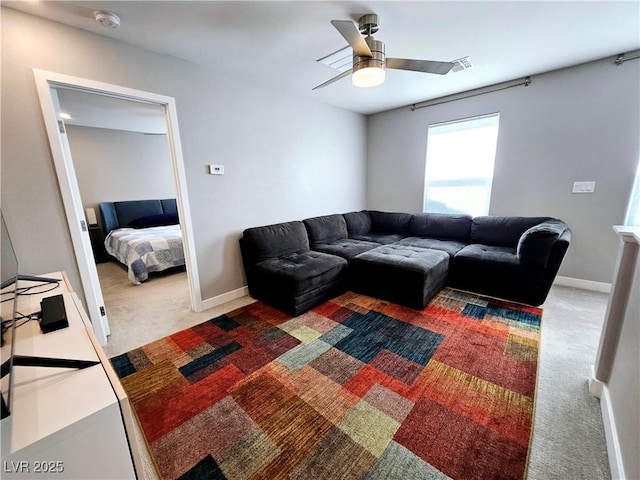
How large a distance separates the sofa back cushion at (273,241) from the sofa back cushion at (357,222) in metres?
1.04

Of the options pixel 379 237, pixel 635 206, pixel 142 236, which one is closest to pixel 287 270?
pixel 379 237

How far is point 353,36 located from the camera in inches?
64.4

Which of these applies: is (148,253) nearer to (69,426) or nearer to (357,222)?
(357,222)

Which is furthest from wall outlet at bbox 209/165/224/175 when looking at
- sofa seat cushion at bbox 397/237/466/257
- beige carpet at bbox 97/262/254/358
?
sofa seat cushion at bbox 397/237/466/257

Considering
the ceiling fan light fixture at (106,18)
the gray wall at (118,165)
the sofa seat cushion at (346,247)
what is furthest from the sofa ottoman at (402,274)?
the gray wall at (118,165)

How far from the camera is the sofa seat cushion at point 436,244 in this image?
3324mm

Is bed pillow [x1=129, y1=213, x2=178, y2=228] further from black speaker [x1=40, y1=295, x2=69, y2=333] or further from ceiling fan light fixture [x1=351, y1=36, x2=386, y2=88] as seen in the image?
ceiling fan light fixture [x1=351, y1=36, x2=386, y2=88]

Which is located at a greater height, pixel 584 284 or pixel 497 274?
pixel 497 274

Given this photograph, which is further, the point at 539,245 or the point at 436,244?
the point at 436,244

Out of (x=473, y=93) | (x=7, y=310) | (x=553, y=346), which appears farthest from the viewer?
(x=473, y=93)

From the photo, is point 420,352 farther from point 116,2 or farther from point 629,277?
point 116,2

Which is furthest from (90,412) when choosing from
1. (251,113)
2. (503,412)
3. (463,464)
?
(251,113)

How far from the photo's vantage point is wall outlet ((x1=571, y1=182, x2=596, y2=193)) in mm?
2939

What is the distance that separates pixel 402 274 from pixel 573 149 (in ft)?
8.29
